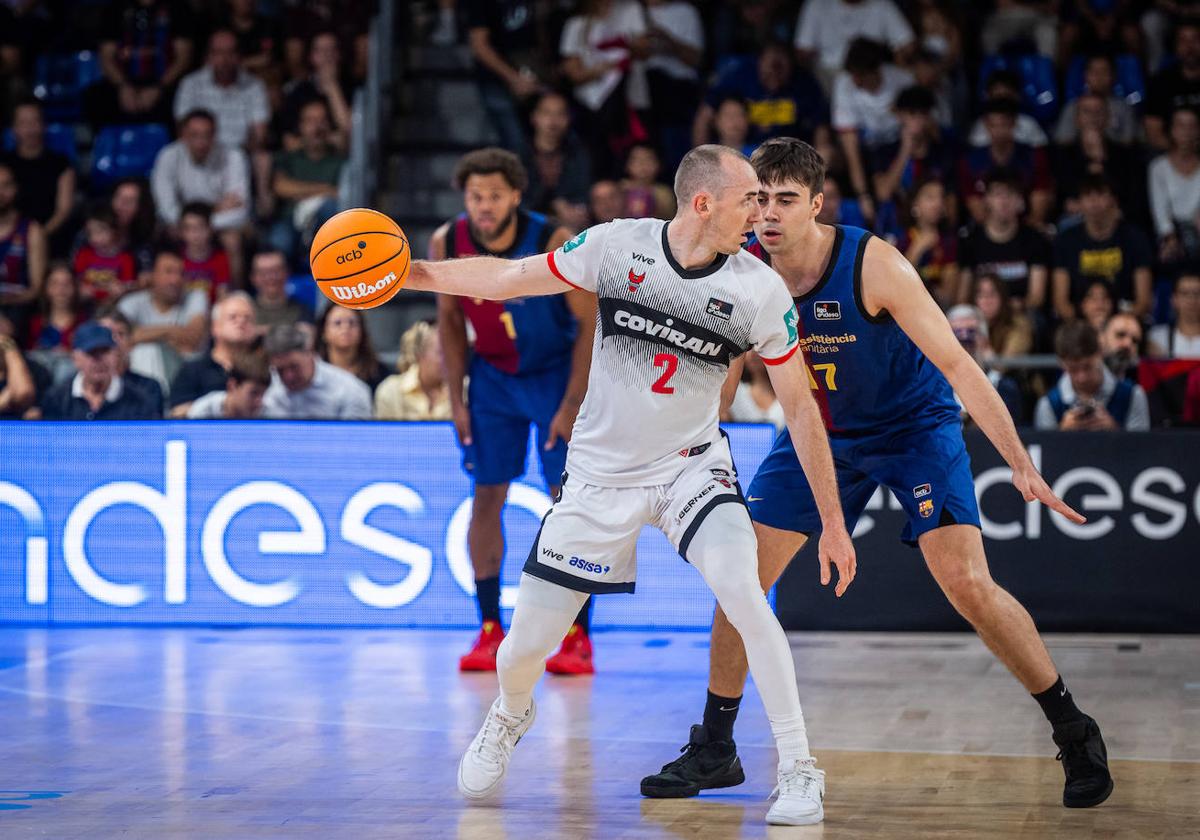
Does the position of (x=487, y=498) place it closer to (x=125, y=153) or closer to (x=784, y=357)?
(x=784, y=357)

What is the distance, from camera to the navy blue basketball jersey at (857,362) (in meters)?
5.55

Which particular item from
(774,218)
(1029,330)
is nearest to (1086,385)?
(1029,330)

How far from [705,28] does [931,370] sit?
9.23 meters

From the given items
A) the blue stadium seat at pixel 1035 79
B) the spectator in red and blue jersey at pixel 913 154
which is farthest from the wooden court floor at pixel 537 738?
the blue stadium seat at pixel 1035 79

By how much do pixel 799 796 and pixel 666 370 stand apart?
4.46 ft

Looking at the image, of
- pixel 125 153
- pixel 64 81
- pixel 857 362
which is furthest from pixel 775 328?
pixel 64 81

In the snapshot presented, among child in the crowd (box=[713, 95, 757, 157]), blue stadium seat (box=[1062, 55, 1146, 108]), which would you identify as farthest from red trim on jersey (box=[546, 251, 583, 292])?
blue stadium seat (box=[1062, 55, 1146, 108])

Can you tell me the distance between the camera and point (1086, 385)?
9.36 meters

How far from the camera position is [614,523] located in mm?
5250

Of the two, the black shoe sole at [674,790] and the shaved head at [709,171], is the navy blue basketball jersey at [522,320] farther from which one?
the black shoe sole at [674,790]

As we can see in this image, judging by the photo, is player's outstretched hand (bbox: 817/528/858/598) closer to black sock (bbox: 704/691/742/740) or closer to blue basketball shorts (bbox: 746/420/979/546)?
blue basketball shorts (bbox: 746/420/979/546)

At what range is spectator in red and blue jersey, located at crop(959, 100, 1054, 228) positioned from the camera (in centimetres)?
1228

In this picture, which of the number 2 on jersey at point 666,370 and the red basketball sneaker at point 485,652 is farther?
the red basketball sneaker at point 485,652

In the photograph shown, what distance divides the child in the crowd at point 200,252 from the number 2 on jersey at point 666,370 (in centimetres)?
784
